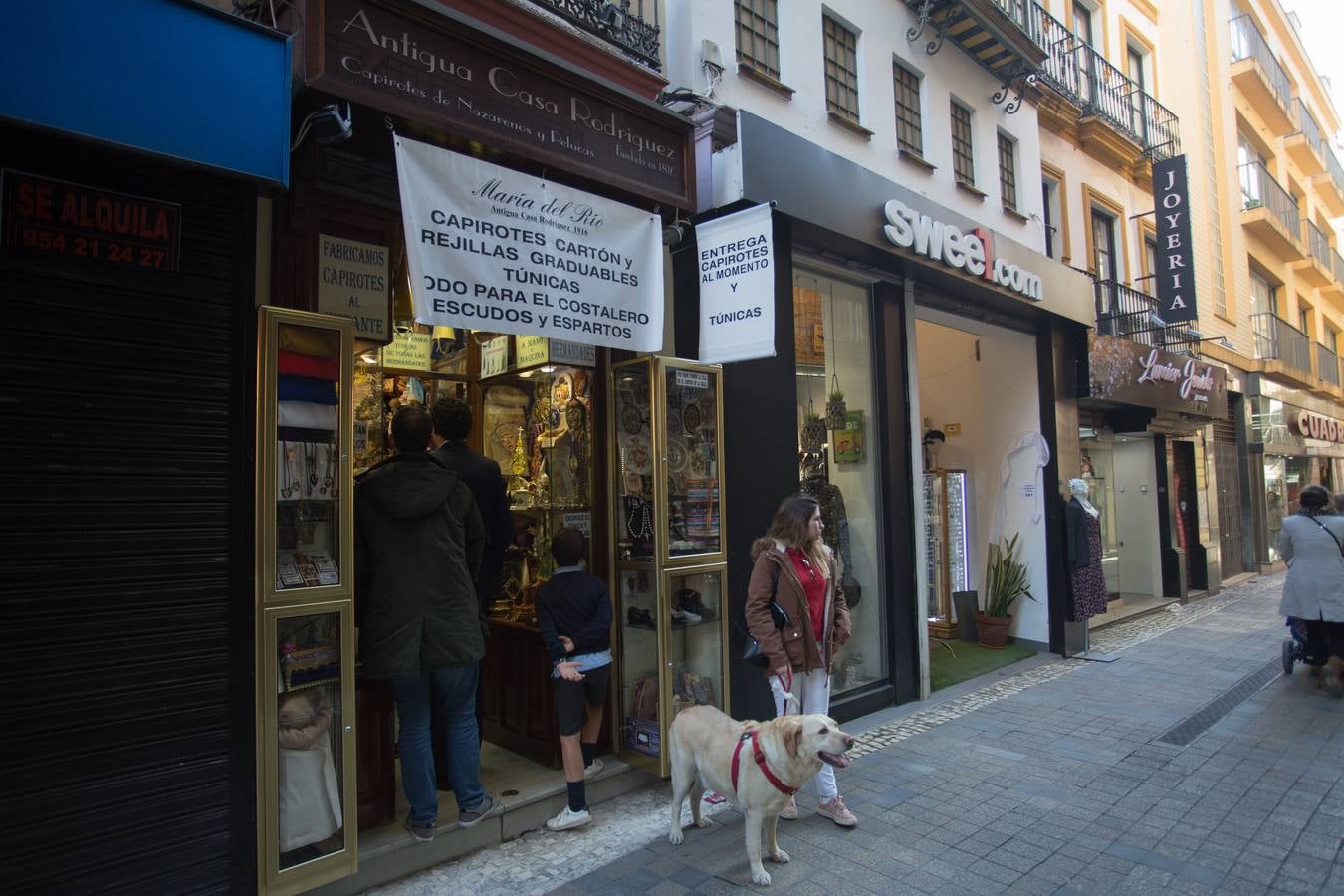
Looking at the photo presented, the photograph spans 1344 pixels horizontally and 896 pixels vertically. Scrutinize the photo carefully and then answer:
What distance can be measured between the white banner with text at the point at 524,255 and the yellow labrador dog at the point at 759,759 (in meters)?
2.31

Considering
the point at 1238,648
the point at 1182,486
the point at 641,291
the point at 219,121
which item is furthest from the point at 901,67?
the point at 1182,486

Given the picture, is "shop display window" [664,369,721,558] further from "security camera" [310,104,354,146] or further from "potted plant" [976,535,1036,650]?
"potted plant" [976,535,1036,650]

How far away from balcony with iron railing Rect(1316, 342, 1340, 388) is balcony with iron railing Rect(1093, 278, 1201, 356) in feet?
39.3

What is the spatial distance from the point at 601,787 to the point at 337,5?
14.8 ft

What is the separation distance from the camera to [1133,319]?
496 inches

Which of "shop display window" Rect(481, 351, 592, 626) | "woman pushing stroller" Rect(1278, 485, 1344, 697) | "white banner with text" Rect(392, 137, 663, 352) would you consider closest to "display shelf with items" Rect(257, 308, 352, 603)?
"white banner with text" Rect(392, 137, 663, 352)

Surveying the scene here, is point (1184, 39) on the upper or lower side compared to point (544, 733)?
upper

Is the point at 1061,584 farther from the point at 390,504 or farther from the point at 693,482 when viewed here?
the point at 390,504

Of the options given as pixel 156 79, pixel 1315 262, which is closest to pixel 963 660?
pixel 156 79

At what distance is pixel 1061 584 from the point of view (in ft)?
31.0

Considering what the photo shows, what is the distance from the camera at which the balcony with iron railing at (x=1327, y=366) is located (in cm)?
2228

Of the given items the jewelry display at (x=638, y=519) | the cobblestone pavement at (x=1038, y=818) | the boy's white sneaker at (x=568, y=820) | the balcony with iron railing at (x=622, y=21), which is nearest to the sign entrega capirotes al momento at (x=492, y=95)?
the balcony with iron railing at (x=622, y=21)

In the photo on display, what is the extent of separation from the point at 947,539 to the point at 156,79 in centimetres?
906

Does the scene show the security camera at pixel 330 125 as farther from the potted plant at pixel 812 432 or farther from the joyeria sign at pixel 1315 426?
the joyeria sign at pixel 1315 426
